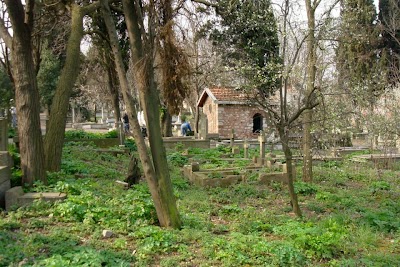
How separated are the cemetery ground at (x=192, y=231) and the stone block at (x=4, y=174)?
0.59 meters

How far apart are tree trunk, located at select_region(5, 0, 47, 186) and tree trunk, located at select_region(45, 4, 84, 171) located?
29.9 inches

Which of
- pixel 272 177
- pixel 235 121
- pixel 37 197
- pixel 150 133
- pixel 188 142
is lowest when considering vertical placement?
pixel 272 177

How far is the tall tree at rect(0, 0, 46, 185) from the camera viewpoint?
25.3 feet

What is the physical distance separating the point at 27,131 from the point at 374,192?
917 cm

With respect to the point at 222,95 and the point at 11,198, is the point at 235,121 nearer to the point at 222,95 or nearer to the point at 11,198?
the point at 222,95

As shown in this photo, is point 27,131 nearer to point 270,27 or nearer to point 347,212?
point 270,27

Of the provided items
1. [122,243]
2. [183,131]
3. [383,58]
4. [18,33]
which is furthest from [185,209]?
[383,58]

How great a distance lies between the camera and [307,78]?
11.7 metres

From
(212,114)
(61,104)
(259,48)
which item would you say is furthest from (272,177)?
(212,114)

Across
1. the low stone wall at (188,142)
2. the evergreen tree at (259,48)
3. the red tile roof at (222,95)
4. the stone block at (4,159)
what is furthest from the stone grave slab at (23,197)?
the red tile roof at (222,95)

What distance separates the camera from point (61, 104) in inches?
353

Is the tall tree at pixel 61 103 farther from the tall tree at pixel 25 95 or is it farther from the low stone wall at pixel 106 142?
the low stone wall at pixel 106 142

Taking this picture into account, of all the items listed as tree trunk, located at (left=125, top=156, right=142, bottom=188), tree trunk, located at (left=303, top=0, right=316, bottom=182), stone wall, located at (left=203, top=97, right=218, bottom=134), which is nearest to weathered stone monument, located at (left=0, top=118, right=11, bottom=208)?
tree trunk, located at (left=125, top=156, right=142, bottom=188)

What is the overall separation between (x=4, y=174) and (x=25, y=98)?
173 centimetres
